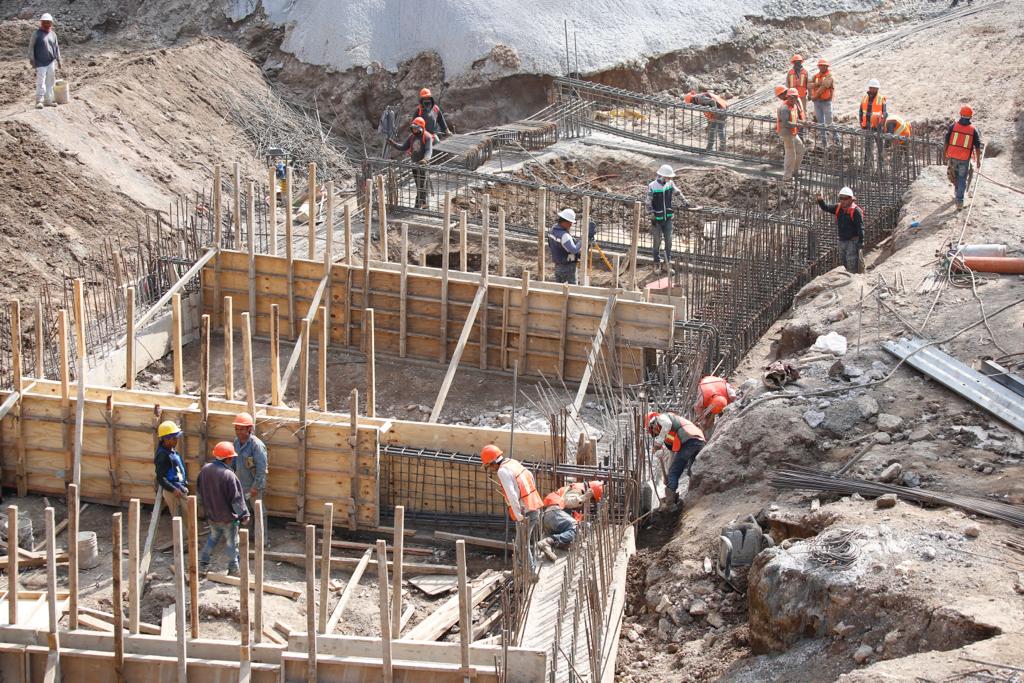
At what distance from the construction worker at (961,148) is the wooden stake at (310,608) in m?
10.5

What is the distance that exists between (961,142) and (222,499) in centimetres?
1024

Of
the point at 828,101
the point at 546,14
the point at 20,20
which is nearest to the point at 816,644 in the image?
the point at 828,101

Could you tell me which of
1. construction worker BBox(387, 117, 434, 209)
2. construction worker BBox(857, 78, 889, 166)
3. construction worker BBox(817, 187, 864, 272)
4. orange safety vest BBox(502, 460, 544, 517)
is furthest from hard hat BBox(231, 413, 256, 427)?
construction worker BBox(857, 78, 889, 166)

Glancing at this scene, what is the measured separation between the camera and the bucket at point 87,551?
13.2 meters

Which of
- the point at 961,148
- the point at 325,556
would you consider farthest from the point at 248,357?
the point at 961,148

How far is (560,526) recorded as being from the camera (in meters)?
12.5

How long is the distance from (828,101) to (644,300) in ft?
25.6

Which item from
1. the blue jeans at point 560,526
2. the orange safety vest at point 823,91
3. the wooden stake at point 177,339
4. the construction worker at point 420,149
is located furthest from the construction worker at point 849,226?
the wooden stake at point 177,339

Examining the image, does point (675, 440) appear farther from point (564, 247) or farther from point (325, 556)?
point (564, 247)

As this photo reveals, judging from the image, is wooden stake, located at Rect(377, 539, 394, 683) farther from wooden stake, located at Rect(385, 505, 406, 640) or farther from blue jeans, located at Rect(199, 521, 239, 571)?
blue jeans, located at Rect(199, 521, 239, 571)

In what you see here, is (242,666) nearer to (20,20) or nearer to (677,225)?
(677,225)

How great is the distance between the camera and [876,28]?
88.7 feet

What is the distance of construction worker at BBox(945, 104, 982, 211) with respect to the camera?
17250 millimetres

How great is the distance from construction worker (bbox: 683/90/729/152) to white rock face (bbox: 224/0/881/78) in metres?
2.18
